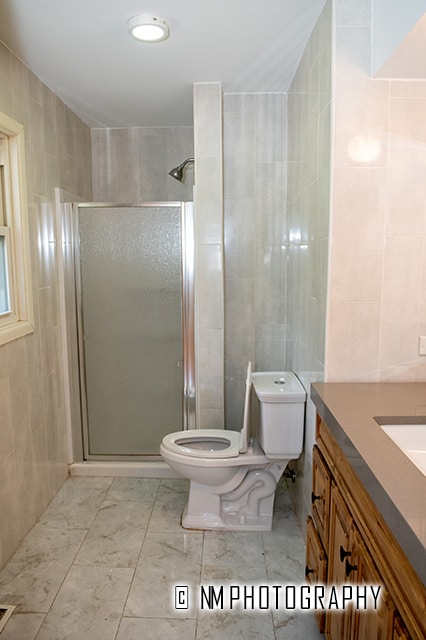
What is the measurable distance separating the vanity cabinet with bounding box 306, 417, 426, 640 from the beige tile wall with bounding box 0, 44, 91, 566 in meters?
1.38

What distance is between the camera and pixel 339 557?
51.9 inches

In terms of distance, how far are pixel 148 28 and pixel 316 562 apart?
217 cm

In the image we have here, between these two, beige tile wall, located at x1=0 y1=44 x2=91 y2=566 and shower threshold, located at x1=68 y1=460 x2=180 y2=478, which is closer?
beige tile wall, located at x1=0 y1=44 x2=91 y2=566

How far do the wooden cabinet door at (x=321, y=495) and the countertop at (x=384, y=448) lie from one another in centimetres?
18

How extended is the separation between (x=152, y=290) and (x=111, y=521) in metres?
1.35

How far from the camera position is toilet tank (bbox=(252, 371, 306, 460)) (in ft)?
7.05

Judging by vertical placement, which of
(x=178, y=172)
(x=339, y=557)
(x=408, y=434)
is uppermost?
(x=178, y=172)

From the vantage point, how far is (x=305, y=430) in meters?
2.18

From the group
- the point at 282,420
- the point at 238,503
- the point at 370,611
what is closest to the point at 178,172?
the point at 282,420

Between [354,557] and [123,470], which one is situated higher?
[354,557]

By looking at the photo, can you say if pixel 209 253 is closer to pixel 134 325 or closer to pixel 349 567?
pixel 134 325

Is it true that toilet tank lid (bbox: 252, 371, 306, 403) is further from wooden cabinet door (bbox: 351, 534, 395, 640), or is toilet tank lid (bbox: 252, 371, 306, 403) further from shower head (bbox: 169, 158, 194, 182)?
shower head (bbox: 169, 158, 194, 182)

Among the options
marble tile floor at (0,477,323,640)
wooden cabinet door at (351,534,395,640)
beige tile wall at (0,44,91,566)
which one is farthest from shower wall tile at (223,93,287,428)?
wooden cabinet door at (351,534,395,640)

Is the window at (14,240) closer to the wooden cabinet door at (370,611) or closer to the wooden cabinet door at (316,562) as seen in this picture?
the wooden cabinet door at (316,562)
